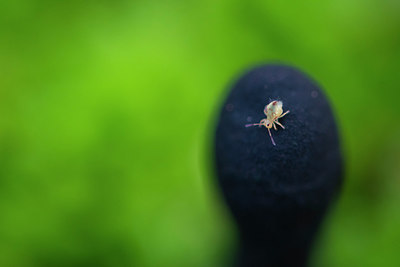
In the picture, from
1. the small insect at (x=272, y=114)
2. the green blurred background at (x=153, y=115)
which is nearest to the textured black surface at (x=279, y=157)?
the small insect at (x=272, y=114)

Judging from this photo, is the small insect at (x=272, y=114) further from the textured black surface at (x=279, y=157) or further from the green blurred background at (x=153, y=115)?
the green blurred background at (x=153, y=115)

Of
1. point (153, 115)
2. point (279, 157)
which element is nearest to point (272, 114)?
point (279, 157)

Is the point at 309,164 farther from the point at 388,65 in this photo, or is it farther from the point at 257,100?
the point at 388,65

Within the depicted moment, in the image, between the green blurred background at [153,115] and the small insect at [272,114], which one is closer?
the small insect at [272,114]

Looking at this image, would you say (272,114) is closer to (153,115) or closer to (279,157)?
(279,157)

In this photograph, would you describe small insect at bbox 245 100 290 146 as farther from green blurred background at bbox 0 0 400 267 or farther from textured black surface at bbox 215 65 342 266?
green blurred background at bbox 0 0 400 267

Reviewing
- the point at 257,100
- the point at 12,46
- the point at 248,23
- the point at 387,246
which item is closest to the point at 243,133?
the point at 257,100

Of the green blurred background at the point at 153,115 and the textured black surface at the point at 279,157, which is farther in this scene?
the green blurred background at the point at 153,115
